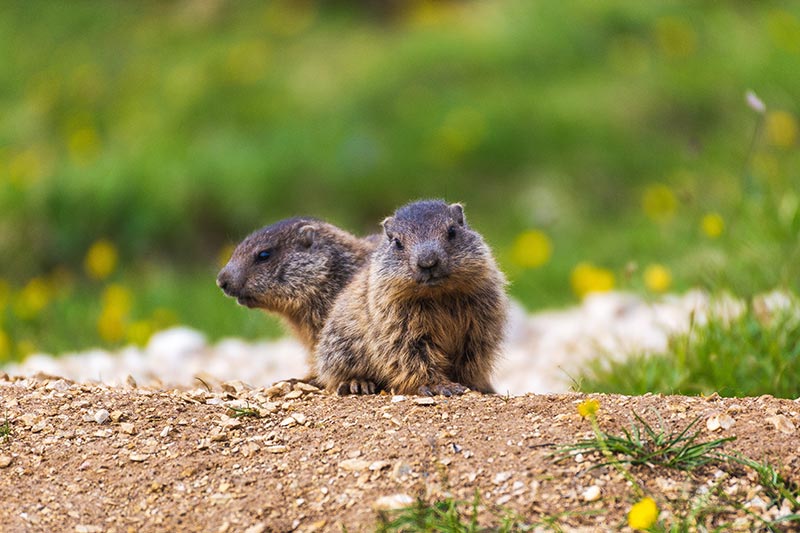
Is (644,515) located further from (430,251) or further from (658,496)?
(430,251)

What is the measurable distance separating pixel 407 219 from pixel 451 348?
0.61 m

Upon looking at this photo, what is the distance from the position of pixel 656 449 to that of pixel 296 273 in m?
2.65

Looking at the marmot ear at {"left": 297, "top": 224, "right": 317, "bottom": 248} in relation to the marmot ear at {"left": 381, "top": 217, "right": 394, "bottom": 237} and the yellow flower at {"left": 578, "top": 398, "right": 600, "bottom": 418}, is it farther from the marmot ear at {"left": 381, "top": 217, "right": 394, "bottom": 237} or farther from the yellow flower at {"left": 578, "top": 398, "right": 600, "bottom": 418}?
the yellow flower at {"left": 578, "top": 398, "right": 600, "bottom": 418}

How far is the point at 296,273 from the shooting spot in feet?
19.7

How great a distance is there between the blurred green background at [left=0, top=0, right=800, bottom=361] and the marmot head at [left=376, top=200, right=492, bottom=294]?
3.10 metres

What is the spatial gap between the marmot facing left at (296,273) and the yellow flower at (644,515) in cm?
279

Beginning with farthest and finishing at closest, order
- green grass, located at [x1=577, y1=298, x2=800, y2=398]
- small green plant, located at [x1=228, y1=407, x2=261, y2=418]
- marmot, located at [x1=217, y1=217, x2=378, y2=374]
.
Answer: marmot, located at [x1=217, y1=217, x2=378, y2=374], green grass, located at [x1=577, y1=298, x2=800, y2=398], small green plant, located at [x1=228, y1=407, x2=261, y2=418]

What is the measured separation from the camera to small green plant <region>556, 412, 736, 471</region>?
12.3 feet

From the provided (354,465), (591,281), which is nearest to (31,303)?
(591,281)

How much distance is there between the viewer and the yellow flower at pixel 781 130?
9.24 metres

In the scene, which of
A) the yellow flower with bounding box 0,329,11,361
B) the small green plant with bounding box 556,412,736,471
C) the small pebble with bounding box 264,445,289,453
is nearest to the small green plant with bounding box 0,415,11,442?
the small pebble with bounding box 264,445,289,453

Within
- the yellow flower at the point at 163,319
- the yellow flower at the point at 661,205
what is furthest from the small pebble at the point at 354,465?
the yellow flower at the point at 661,205

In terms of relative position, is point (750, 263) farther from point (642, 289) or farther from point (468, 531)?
point (468, 531)

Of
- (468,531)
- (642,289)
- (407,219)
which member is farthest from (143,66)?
(468,531)
